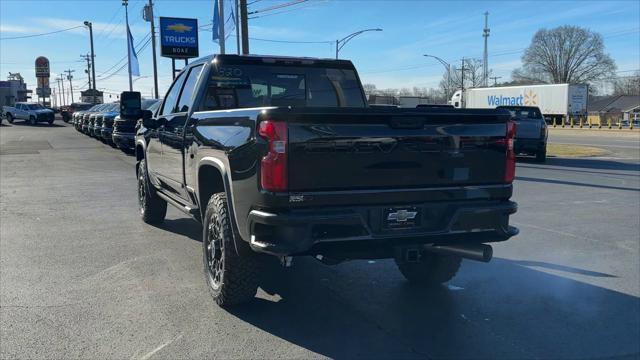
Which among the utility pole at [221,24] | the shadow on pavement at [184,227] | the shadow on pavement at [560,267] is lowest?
the shadow on pavement at [560,267]

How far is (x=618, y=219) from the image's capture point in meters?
8.53

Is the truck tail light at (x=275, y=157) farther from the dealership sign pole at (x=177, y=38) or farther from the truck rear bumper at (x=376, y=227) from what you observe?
the dealership sign pole at (x=177, y=38)

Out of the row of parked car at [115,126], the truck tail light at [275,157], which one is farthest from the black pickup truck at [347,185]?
the row of parked car at [115,126]

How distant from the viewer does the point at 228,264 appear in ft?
14.4

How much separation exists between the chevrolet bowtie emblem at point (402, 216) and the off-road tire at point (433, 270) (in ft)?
3.72

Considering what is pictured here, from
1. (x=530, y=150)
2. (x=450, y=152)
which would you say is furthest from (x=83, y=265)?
(x=530, y=150)

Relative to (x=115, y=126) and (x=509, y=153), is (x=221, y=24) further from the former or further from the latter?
(x=509, y=153)

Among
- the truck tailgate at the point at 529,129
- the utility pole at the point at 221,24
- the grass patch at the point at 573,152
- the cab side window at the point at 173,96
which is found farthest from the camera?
the grass patch at the point at 573,152

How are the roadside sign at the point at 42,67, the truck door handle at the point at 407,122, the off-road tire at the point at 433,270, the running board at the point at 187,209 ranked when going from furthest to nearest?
the roadside sign at the point at 42,67, the running board at the point at 187,209, the off-road tire at the point at 433,270, the truck door handle at the point at 407,122

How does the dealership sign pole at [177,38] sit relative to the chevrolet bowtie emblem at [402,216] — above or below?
above

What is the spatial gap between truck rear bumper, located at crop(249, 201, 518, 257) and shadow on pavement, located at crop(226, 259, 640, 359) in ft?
2.26

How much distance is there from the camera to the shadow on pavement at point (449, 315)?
3.97 metres

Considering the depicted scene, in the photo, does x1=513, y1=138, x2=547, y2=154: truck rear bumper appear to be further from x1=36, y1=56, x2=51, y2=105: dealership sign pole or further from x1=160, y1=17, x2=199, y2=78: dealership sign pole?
x1=36, y1=56, x2=51, y2=105: dealership sign pole

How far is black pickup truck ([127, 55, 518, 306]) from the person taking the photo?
3707 millimetres
